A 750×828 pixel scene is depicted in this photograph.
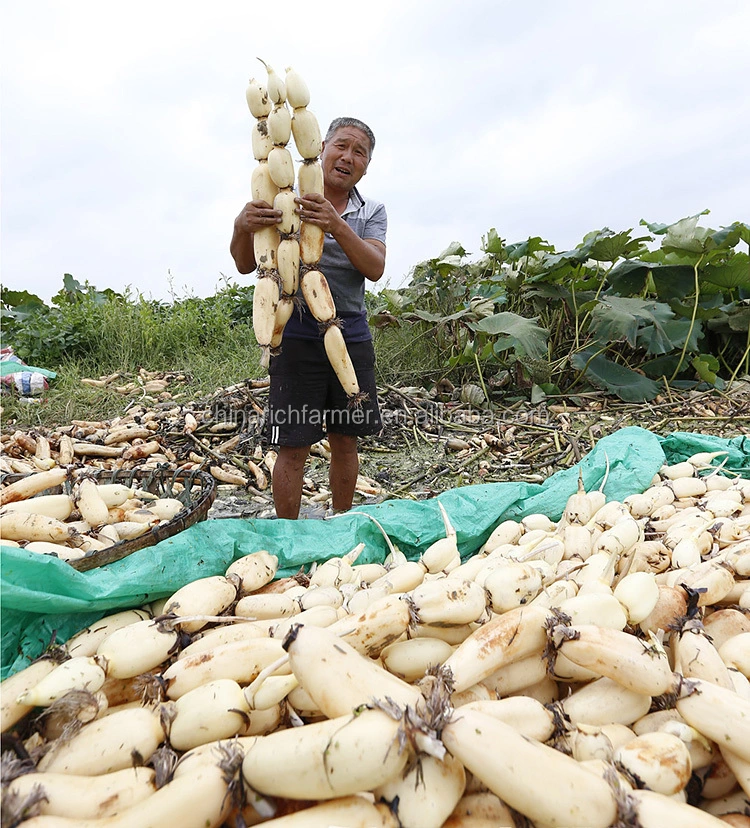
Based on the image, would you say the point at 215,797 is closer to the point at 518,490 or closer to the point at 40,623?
the point at 40,623

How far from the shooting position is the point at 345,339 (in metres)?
2.99

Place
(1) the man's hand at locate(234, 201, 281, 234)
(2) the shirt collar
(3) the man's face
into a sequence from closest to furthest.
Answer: (1) the man's hand at locate(234, 201, 281, 234) < (3) the man's face < (2) the shirt collar

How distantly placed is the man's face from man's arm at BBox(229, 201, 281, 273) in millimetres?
569

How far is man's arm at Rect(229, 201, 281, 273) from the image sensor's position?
2.35m

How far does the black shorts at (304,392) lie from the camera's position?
9.53ft

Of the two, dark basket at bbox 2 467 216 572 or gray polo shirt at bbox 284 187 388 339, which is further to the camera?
gray polo shirt at bbox 284 187 388 339

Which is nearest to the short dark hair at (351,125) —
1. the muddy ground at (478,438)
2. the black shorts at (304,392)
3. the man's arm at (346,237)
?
the man's arm at (346,237)

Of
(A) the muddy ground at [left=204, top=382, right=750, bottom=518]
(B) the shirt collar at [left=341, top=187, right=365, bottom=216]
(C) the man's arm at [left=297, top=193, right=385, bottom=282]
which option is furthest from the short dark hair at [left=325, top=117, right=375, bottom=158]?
(A) the muddy ground at [left=204, top=382, right=750, bottom=518]

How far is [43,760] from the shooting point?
1049mm

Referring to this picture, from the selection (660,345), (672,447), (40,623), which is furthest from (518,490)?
(660,345)

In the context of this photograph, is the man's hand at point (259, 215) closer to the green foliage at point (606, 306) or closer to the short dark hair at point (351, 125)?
the short dark hair at point (351, 125)

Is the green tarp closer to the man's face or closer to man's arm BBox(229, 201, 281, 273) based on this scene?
man's arm BBox(229, 201, 281, 273)

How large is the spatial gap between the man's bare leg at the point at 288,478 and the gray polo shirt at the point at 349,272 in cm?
58

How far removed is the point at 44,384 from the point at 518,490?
567cm
